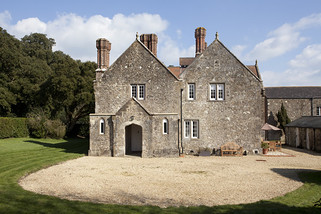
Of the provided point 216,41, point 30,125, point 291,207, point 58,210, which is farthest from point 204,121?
point 30,125

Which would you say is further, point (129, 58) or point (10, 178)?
point (129, 58)

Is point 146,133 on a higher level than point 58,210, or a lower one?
higher

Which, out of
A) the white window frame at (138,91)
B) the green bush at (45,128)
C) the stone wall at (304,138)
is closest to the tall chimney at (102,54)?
the white window frame at (138,91)

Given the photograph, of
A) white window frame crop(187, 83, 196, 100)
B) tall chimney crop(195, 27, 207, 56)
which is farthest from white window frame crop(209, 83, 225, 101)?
tall chimney crop(195, 27, 207, 56)

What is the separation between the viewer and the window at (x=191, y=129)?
910 inches

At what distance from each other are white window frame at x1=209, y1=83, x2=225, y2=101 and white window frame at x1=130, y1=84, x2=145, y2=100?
20.0 ft

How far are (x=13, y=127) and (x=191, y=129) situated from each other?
25.6 m

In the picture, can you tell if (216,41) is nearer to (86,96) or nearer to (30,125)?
(86,96)

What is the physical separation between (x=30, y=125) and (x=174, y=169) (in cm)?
2855

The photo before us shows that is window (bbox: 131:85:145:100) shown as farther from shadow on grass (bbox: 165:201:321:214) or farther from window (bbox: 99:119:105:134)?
shadow on grass (bbox: 165:201:321:214)

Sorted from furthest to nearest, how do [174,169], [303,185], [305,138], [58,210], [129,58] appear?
[305,138]
[129,58]
[174,169]
[303,185]
[58,210]

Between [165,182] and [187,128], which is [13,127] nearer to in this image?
[187,128]

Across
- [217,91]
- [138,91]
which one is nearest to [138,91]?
[138,91]

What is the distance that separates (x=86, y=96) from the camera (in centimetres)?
3641
